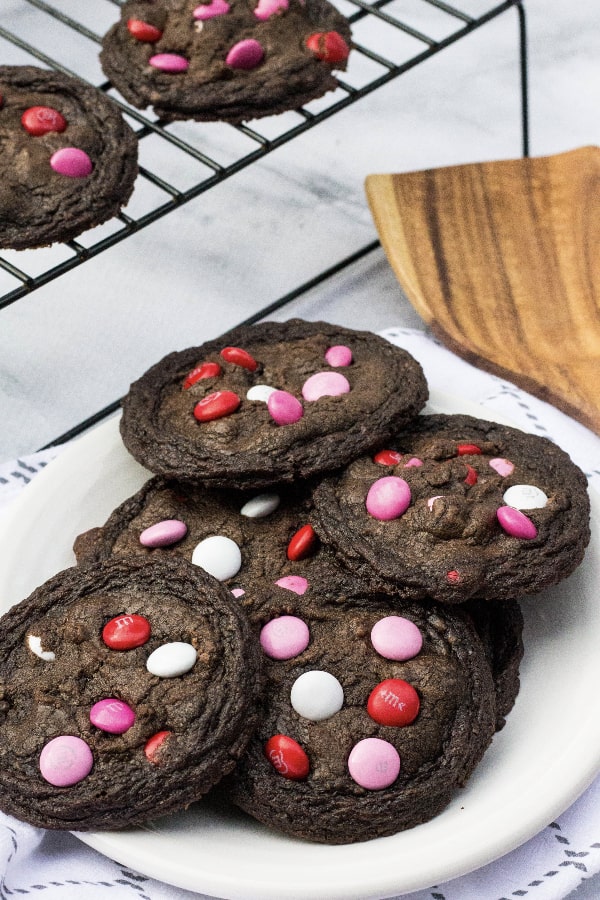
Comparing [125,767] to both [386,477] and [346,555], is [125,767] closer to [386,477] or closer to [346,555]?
[346,555]

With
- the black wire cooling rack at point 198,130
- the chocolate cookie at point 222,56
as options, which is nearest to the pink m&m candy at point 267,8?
the chocolate cookie at point 222,56

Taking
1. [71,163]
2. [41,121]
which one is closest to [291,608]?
[71,163]

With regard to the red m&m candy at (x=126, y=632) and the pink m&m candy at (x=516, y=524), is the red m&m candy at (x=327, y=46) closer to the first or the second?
the pink m&m candy at (x=516, y=524)

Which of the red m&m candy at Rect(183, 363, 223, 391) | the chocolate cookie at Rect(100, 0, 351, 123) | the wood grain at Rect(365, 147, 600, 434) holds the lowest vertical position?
the wood grain at Rect(365, 147, 600, 434)

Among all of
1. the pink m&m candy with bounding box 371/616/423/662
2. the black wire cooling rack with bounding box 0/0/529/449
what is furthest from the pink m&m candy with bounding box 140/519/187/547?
the black wire cooling rack with bounding box 0/0/529/449

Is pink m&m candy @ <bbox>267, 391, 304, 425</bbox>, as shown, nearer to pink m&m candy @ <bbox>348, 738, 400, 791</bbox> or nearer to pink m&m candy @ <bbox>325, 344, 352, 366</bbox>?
pink m&m candy @ <bbox>325, 344, 352, 366</bbox>

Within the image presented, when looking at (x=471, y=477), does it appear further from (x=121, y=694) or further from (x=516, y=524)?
(x=121, y=694)

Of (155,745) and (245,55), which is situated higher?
(245,55)
